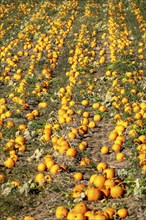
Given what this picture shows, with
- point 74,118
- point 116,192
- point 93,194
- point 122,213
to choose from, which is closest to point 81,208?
point 93,194

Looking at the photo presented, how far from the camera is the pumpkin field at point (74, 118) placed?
24.7 ft

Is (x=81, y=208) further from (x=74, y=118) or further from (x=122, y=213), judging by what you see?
(x=74, y=118)

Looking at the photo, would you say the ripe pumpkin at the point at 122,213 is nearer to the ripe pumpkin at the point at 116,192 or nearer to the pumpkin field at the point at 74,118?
the pumpkin field at the point at 74,118

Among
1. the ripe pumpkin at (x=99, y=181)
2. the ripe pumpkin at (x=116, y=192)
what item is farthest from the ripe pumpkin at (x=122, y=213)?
the ripe pumpkin at (x=99, y=181)

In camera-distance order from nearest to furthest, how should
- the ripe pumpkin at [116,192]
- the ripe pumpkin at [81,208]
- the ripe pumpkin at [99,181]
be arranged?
the ripe pumpkin at [81,208], the ripe pumpkin at [116,192], the ripe pumpkin at [99,181]

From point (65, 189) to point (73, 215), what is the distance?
1.34 meters

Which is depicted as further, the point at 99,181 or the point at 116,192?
the point at 99,181

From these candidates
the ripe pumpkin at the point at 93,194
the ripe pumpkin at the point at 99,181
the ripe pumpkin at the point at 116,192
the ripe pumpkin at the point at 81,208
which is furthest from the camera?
the ripe pumpkin at the point at 99,181

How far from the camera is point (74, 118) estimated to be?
11297mm

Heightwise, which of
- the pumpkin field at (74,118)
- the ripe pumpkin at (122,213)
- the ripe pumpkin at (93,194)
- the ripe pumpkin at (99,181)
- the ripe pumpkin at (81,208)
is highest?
the pumpkin field at (74,118)

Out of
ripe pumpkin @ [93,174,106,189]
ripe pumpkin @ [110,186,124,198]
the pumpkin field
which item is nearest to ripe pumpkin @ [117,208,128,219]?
the pumpkin field

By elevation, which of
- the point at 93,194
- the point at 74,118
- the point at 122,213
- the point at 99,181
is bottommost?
the point at 122,213

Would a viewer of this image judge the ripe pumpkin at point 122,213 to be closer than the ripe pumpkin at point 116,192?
Yes

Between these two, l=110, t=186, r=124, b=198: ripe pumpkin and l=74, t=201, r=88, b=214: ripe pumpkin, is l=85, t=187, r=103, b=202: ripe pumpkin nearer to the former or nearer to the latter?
l=110, t=186, r=124, b=198: ripe pumpkin
